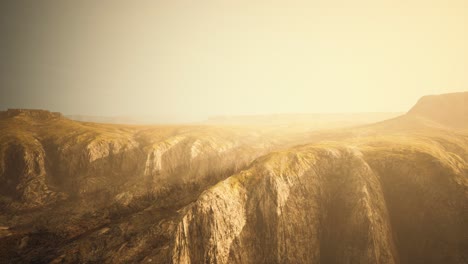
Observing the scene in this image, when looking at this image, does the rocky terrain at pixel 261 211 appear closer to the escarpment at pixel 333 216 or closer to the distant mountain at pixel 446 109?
the escarpment at pixel 333 216

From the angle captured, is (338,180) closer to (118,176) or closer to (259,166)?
(259,166)

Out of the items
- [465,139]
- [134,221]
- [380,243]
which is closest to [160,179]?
[134,221]

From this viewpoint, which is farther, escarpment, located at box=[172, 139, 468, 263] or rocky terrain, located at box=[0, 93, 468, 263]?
escarpment, located at box=[172, 139, 468, 263]

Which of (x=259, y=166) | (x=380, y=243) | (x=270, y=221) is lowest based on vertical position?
(x=380, y=243)

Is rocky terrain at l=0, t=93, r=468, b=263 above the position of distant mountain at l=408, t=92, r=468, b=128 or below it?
below

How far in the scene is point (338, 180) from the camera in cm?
3725

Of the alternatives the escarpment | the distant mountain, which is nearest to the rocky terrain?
the escarpment

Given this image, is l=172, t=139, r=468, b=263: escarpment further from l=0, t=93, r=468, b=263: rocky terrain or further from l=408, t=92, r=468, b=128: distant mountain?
l=408, t=92, r=468, b=128: distant mountain

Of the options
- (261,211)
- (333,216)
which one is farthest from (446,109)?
(261,211)

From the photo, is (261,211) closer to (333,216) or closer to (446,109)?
(333,216)

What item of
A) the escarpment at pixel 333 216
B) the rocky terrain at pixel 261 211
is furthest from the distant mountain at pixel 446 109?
the escarpment at pixel 333 216

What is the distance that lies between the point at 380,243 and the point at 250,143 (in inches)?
2893

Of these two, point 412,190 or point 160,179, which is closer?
point 412,190

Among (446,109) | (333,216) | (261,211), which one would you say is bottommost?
(333,216)
